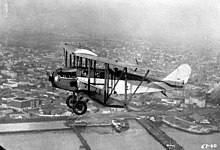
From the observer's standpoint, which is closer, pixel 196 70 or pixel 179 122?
pixel 179 122

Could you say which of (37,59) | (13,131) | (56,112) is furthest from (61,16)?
(13,131)

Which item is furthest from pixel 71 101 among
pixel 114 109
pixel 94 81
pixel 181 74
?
pixel 114 109

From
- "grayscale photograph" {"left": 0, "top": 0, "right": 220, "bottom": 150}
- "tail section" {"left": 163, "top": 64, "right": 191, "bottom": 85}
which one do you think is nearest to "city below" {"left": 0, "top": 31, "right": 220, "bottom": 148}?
"grayscale photograph" {"left": 0, "top": 0, "right": 220, "bottom": 150}

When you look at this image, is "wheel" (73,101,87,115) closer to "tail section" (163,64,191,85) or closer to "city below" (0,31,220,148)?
"tail section" (163,64,191,85)

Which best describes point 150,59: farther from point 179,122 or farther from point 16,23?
point 16,23

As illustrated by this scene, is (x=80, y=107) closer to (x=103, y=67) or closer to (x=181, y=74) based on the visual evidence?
(x=181, y=74)

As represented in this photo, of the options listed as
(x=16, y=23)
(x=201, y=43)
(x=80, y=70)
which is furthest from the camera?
(x=201, y=43)

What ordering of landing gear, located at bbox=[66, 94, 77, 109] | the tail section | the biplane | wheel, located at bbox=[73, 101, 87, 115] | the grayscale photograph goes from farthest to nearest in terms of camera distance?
the grayscale photograph → the tail section → landing gear, located at bbox=[66, 94, 77, 109] → wheel, located at bbox=[73, 101, 87, 115] → the biplane

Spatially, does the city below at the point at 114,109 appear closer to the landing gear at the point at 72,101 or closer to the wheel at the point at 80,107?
the landing gear at the point at 72,101
